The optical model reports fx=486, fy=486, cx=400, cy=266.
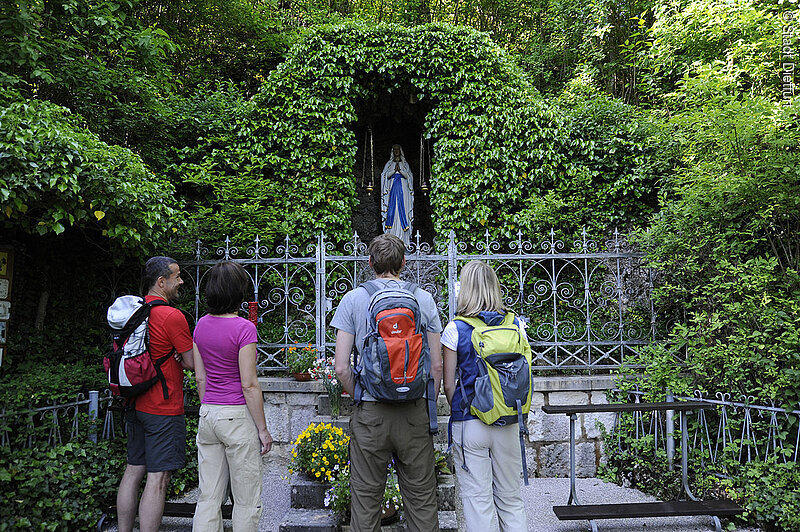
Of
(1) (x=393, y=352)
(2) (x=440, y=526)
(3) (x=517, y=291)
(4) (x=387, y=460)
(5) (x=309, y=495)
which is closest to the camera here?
(1) (x=393, y=352)

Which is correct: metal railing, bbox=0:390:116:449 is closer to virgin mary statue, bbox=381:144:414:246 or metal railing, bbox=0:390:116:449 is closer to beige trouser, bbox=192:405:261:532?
beige trouser, bbox=192:405:261:532

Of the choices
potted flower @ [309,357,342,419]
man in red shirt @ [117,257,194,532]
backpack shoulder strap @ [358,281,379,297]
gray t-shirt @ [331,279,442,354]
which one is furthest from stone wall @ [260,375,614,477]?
backpack shoulder strap @ [358,281,379,297]

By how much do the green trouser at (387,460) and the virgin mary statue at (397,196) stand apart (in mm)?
5968

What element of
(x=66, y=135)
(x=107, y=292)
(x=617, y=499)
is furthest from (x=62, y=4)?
(x=617, y=499)

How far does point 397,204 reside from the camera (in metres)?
8.48

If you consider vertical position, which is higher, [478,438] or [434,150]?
[434,150]

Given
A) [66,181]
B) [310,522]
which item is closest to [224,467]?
[310,522]

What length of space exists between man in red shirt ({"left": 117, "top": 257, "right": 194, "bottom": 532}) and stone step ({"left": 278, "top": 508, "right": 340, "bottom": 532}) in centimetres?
79

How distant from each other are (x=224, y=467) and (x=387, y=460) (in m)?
0.91

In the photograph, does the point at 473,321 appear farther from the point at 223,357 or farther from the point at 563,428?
the point at 563,428

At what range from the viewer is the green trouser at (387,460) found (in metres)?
2.44

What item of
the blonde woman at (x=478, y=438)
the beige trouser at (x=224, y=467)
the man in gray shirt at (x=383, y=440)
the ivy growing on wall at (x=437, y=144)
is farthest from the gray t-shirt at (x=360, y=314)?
the ivy growing on wall at (x=437, y=144)

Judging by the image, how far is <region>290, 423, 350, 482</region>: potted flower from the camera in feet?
11.5

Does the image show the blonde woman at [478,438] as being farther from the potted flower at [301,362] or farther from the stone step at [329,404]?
the potted flower at [301,362]
